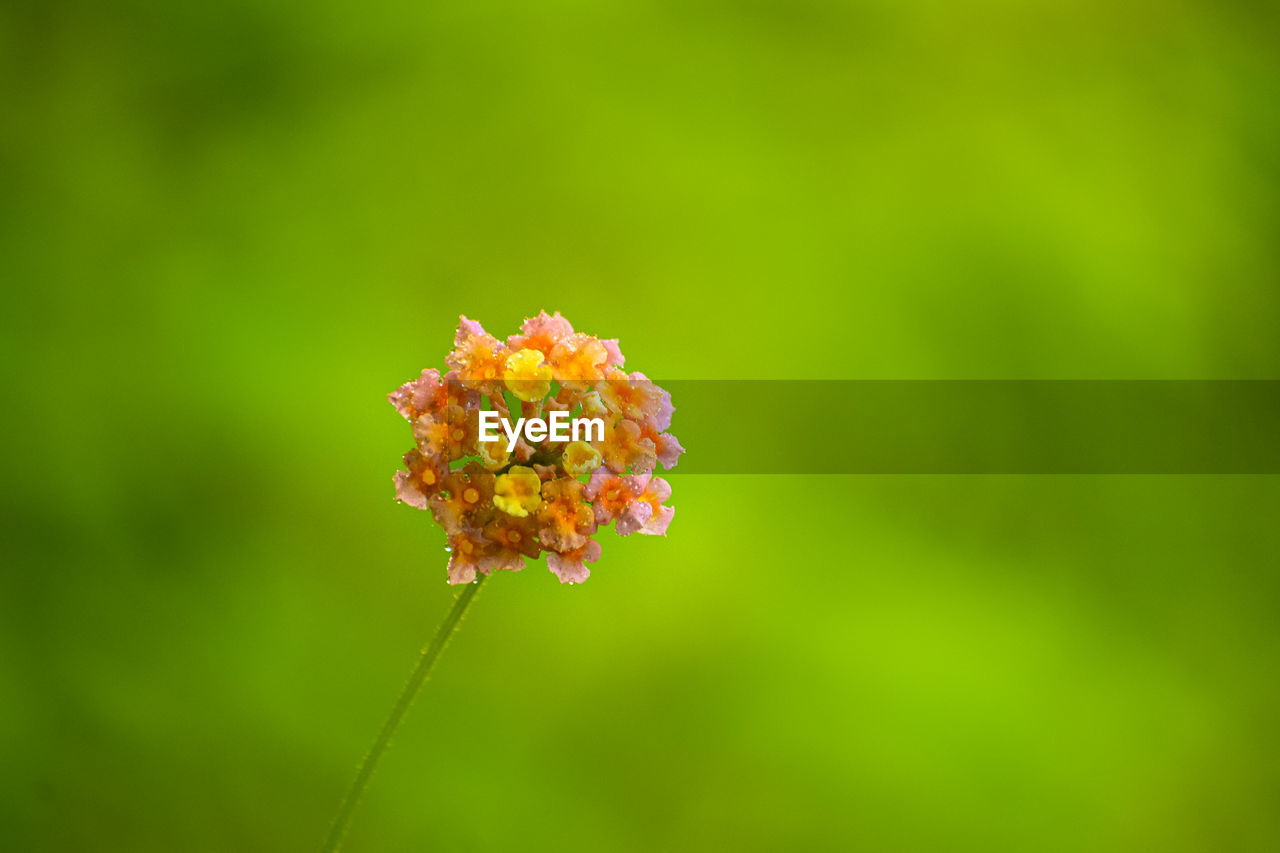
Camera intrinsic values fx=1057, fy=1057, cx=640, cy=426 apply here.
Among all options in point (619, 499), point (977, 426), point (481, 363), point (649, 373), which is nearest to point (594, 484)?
point (619, 499)

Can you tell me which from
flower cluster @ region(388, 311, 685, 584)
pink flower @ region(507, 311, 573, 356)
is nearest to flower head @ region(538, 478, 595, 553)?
flower cluster @ region(388, 311, 685, 584)

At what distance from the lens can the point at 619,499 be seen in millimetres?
795

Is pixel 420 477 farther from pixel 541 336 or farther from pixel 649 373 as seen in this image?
pixel 649 373

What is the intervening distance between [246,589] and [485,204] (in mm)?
754

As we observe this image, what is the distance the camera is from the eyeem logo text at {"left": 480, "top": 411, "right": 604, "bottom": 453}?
784mm

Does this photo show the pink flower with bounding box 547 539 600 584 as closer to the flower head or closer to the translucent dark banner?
the flower head

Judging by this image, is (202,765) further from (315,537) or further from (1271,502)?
(1271,502)

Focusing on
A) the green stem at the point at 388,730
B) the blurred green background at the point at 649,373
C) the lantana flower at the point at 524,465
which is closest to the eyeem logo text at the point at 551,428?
the lantana flower at the point at 524,465

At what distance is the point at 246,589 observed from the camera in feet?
5.58

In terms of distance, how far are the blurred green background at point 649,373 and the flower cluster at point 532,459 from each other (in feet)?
3.23

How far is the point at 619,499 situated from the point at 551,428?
0.07m

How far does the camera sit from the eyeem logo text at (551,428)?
0.78 meters

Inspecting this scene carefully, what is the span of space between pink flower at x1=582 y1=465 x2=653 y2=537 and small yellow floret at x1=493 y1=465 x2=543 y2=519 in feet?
0.13

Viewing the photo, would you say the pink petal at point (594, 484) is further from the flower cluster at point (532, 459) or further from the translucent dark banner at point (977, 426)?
the translucent dark banner at point (977, 426)
